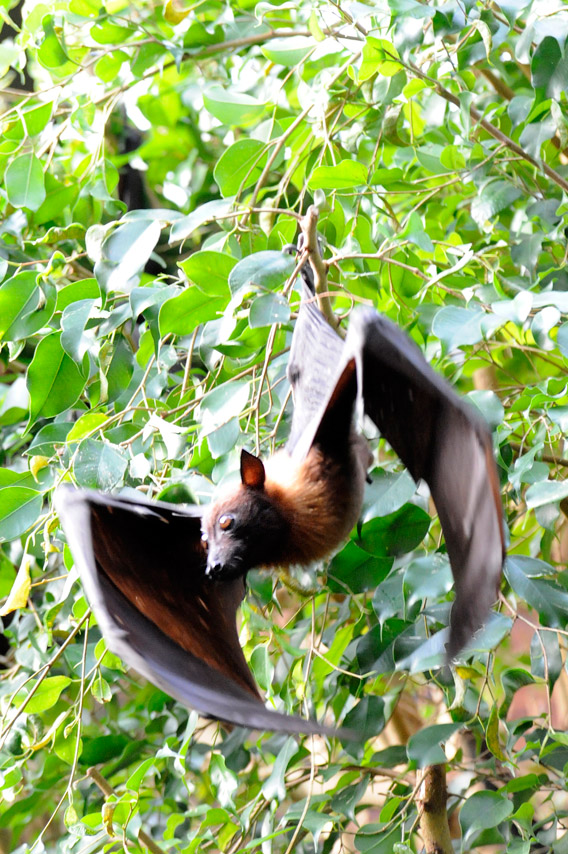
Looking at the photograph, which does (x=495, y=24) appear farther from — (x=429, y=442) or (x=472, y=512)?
(x=472, y=512)

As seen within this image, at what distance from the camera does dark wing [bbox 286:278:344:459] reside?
4.77 feet

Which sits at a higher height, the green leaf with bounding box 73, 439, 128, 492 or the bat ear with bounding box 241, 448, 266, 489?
the green leaf with bounding box 73, 439, 128, 492

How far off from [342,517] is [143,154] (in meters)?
1.73

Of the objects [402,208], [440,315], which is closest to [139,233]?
[440,315]

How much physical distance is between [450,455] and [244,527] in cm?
36

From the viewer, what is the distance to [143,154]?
9.18 feet

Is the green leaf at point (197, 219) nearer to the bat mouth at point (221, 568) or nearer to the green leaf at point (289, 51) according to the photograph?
the green leaf at point (289, 51)

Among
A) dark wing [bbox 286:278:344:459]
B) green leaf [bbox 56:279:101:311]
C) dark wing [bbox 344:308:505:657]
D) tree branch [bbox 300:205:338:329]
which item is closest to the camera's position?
dark wing [bbox 344:308:505:657]

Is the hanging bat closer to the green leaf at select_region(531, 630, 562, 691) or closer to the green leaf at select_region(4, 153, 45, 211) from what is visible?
the green leaf at select_region(531, 630, 562, 691)

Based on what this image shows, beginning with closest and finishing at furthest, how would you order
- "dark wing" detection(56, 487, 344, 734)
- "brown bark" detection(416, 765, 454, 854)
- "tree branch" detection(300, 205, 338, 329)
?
1. "dark wing" detection(56, 487, 344, 734)
2. "tree branch" detection(300, 205, 338, 329)
3. "brown bark" detection(416, 765, 454, 854)

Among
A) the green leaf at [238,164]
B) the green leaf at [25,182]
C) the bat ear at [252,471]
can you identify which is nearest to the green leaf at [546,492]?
the bat ear at [252,471]

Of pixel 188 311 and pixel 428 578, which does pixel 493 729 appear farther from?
pixel 188 311

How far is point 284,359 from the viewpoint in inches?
69.8

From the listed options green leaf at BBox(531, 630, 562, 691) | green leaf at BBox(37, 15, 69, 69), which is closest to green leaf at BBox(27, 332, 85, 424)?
green leaf at BBox(37, 15, 69, 69)
